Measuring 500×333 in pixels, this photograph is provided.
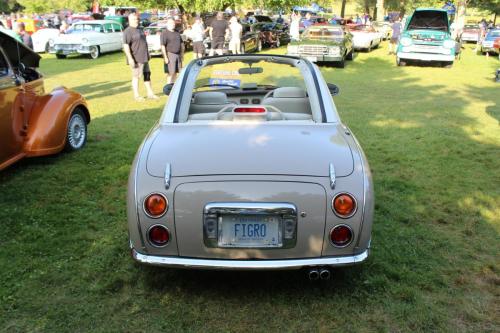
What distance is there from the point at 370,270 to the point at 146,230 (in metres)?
1.71

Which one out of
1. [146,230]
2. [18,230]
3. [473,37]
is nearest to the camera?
[146,230]

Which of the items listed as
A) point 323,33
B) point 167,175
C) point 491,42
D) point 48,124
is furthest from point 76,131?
point 491,42

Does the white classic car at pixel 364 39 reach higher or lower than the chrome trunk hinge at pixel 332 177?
lower

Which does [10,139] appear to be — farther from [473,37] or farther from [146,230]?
[473,37]

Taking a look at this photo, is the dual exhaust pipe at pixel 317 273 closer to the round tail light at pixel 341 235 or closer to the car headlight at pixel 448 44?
the round tail light at pixel 341 235

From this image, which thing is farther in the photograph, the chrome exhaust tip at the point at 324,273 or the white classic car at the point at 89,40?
the white classic car at the point at 89,40

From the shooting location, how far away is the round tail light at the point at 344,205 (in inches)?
114

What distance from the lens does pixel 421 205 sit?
492 cm

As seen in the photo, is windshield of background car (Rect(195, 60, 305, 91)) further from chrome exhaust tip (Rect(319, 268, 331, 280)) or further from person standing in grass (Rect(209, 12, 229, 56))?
person standing in grass (Rect(209, 12, 229, 56))

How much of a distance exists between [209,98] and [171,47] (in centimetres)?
683

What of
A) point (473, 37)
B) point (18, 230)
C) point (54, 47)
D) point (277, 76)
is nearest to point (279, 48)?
point (54, 47)

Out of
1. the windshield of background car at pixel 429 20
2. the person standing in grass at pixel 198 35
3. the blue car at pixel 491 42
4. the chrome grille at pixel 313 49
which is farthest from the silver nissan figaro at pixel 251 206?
the blue car at pixel 491 42

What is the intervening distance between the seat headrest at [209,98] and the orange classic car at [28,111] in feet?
7.49

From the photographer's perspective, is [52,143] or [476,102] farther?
[476,102]
